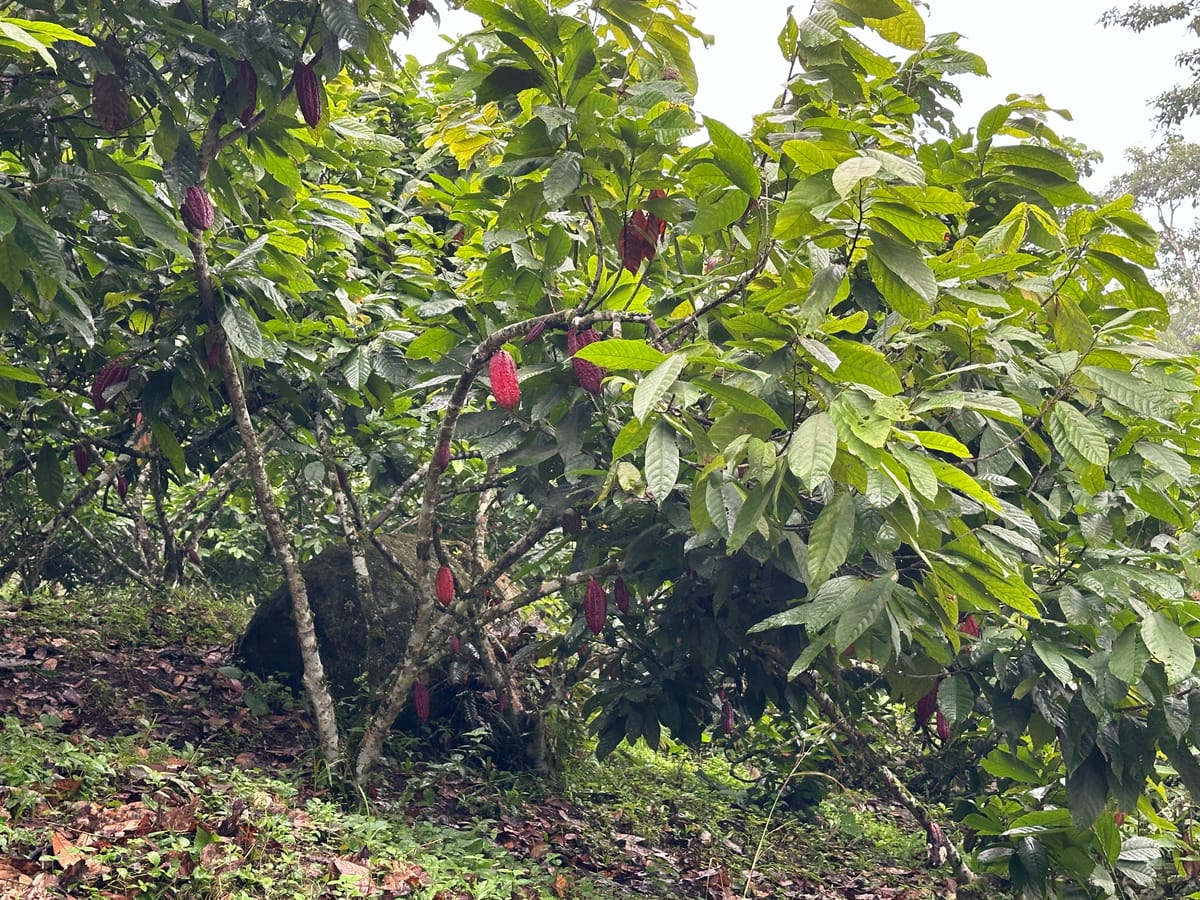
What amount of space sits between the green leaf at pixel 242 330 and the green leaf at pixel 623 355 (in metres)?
1.59

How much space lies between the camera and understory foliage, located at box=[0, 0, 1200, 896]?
1883mm

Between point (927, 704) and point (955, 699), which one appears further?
point (927, 704)

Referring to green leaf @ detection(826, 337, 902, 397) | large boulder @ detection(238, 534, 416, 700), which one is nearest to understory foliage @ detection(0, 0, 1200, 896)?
green leaf @ detection(826, 337, 902, 397)

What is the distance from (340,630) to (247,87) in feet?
8.73

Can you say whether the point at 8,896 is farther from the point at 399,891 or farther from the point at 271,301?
the point at 271,301

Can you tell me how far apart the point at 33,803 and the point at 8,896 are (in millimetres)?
538

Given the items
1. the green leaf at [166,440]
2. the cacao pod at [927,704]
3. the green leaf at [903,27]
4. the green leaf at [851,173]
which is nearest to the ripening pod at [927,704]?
the cacao pod at [927,704]

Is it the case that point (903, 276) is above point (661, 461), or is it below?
above

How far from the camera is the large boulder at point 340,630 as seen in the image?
4.68 m

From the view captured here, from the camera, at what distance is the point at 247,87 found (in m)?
2.94

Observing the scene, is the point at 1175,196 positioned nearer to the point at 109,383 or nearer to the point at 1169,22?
the point at 1169,22

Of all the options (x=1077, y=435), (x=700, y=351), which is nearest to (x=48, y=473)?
(x=700, y=351)

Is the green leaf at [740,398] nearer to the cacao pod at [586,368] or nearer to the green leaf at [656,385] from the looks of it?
the green leaf at [656,385]

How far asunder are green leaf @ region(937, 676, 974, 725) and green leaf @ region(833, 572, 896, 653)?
93 centimetres
